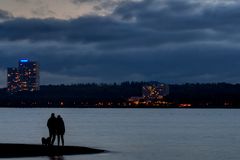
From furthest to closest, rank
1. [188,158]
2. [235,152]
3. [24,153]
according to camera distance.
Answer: [235,152] → [188,158] → [24,153]

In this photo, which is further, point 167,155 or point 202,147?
point 202,147

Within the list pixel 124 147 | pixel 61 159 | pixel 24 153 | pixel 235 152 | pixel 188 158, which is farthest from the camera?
pixel 124 147

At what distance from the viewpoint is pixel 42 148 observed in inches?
1708

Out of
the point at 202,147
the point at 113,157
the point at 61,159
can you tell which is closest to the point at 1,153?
the point at 61,159

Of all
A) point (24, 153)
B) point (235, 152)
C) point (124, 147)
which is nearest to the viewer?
point (24, 153)

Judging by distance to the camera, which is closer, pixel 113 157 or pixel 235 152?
pixel 113 157

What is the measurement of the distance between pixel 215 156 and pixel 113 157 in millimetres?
8021

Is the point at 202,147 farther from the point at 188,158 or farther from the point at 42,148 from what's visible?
the point at 42,148

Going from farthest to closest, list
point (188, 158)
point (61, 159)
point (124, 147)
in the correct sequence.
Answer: point (124, 147) → point (188, 158) → point (61, 159)

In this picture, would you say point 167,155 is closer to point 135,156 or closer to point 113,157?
point 135,156

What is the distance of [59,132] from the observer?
139 ft

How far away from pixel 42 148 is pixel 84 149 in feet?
11.6

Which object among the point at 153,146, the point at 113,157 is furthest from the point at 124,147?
the point at 113,157

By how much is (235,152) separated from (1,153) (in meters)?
18.6
